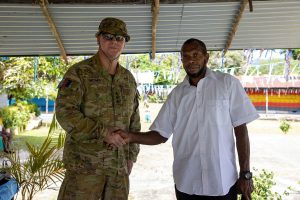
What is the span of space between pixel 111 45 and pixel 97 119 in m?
0.56

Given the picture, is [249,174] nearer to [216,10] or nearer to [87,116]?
[87,116]

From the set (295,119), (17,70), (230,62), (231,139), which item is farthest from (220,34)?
(230,62)

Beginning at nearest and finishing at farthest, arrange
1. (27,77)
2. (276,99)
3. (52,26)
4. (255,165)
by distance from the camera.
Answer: (52,26), (255,165), (27,77), (276,99)

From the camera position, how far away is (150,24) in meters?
3.91

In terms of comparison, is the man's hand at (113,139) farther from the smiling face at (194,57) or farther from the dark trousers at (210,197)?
the smiling face at (194,57)

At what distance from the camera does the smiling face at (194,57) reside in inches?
98.3

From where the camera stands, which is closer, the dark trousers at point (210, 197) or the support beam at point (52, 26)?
the dark trousers at point (210, 197)

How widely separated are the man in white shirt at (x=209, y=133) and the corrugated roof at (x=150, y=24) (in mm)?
1294

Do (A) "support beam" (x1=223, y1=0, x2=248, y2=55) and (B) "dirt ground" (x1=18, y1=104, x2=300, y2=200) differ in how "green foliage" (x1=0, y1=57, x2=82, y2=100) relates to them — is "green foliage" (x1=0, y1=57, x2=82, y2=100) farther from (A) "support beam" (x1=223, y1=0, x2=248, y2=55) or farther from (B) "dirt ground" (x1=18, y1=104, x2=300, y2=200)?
(A) "support beam" (x1=223, y1=0, x2=248, y2=55)

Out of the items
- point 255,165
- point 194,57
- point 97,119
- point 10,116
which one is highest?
point 194,57

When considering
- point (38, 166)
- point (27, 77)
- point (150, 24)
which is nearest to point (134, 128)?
point (150, 24)

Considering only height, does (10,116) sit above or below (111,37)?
below

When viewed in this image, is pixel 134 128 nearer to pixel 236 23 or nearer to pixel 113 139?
pixel 113 139

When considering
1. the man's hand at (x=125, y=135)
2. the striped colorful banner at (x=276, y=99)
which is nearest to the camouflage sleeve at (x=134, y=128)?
the man's hand at (x=125, y=135)
